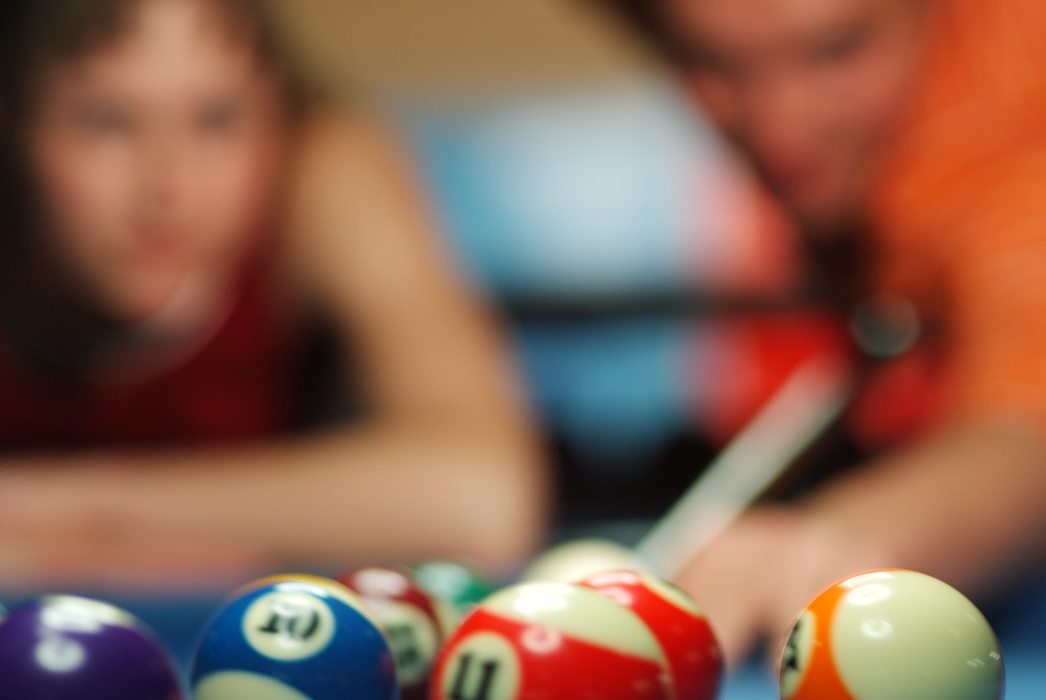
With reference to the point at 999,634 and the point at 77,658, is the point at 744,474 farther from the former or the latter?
the point at 77,658

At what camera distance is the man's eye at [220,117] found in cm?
228

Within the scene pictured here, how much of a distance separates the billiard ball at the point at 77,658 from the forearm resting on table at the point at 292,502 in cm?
91

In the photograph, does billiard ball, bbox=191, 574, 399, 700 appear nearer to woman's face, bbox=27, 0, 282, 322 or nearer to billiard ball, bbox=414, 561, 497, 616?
billiard ball, bbox=414, 561, 497, 616

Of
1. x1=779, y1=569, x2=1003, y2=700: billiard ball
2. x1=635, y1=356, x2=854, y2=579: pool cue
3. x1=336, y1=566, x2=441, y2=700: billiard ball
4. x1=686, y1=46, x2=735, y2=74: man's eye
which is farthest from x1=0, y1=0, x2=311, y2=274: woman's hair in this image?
x1=779, y1=569, x2=1003, y2=700: billiard ball

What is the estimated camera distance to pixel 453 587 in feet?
3.08

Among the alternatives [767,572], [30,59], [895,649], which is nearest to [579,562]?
[767,572]

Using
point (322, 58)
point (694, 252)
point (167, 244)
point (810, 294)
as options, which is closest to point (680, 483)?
point (810, 294)

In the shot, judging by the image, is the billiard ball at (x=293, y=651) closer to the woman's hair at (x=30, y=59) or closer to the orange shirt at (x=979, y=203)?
the orange shirt at (x=979, y=203)

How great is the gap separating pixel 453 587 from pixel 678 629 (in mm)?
302

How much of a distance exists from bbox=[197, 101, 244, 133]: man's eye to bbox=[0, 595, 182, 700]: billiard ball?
1.76m

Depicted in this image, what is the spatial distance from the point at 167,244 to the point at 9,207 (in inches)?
12.5

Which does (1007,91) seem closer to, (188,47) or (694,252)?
(188,47)

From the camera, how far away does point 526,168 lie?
4.50m

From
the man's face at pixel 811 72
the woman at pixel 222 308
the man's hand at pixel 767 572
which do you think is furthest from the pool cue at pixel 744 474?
the man's face at pixel 811 72
